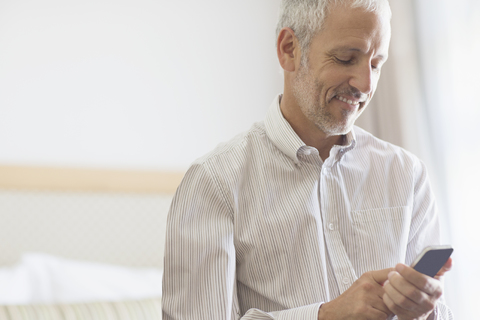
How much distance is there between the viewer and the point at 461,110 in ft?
5.81

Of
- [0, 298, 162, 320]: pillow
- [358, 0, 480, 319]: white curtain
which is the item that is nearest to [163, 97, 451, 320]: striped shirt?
[358, 0, 480, 319]: white curtain

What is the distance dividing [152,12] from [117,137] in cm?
68

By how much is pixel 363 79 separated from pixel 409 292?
1.53ft

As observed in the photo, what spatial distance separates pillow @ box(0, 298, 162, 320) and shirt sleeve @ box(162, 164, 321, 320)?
92cm

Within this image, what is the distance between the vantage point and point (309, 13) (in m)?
1.10

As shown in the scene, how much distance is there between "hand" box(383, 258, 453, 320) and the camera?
0.78m

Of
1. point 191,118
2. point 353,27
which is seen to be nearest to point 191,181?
point 353,27

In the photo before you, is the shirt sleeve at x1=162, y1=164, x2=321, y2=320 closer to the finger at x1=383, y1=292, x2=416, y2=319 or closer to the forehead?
the finger at x1=383, y1=292, x2=416, y2=319

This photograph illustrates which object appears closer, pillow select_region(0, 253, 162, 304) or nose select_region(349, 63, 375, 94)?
nose select_region(349, 63, 375, 94)

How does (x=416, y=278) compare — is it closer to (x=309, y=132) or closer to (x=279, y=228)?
(x=279, y=228)

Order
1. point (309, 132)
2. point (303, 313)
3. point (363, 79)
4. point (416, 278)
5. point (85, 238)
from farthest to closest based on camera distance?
point (85, 238)
point (309, 132)
point (363, 79)
point (303, 313)
point (416, 278)

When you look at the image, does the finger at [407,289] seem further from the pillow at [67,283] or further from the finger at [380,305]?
the pillow at [67,283]

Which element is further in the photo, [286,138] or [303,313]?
[286,138]

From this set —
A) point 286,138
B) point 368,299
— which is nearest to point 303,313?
point 368,299
